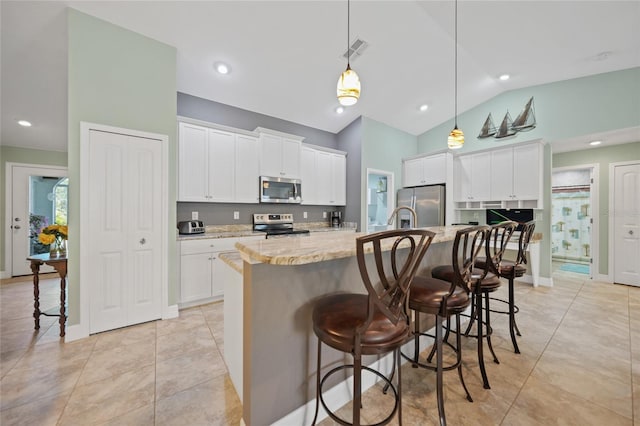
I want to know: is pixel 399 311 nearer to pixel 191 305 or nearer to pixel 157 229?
pixel 157 229

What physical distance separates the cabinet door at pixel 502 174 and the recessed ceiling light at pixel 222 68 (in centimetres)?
484

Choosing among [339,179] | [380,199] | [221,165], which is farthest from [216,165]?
[380,199]

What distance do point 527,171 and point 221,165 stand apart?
5.17m

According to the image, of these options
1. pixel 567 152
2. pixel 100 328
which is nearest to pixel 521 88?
pixel 567 152

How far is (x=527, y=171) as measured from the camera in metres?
4.27

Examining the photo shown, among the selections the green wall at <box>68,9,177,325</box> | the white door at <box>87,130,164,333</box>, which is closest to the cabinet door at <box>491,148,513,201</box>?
the green wall at <box>68,9,177,325</box>

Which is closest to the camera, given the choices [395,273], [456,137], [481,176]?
[395,273]

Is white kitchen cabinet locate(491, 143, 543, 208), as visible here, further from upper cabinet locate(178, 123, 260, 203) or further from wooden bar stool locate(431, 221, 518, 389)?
upper cabinet locate(178, 123, 260, 203)

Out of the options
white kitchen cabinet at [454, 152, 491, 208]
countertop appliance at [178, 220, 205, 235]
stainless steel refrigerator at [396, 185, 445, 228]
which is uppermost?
white kitchen cabinet at [454, 152, 491, 208]

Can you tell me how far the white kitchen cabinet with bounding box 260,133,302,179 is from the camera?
13.3ft

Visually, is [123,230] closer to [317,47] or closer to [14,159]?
[317,47]

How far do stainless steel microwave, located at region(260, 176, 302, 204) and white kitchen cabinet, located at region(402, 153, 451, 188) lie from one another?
2680 millimetres

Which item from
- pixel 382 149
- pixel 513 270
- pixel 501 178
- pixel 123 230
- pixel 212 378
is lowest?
pixel 212 378

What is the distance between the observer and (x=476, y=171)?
4.89 meters
